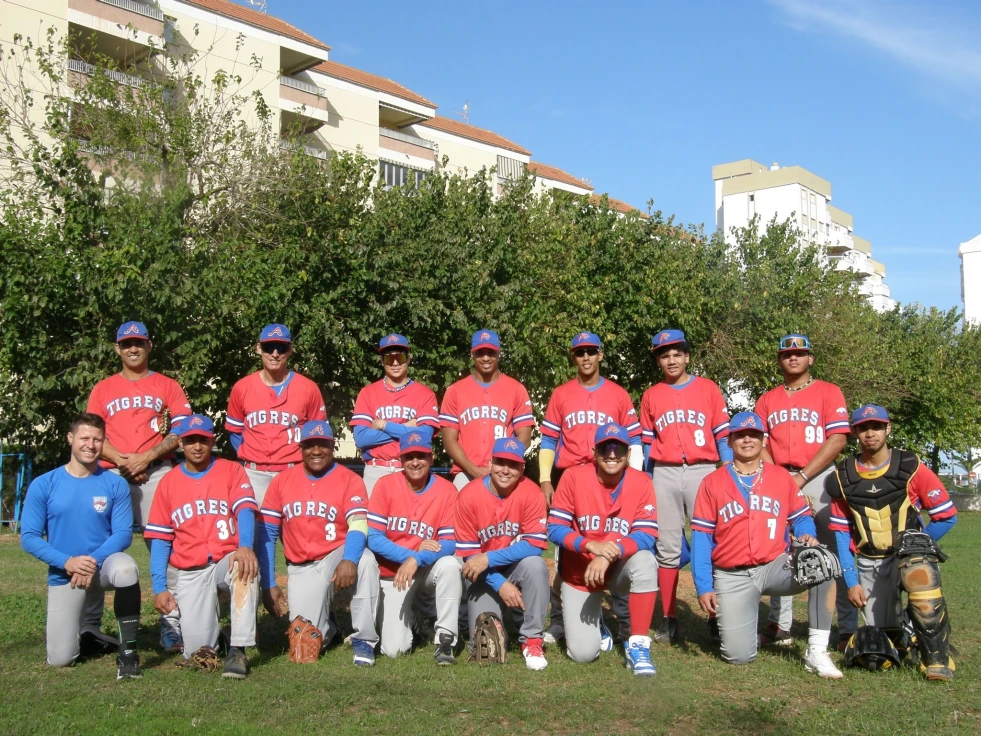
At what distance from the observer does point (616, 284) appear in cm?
2042

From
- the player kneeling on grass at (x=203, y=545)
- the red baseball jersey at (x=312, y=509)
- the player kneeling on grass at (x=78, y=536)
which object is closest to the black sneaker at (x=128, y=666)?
the player kneeling on grass at (x=78, y=536)

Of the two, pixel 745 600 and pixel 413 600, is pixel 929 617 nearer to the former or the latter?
pixel 745 600

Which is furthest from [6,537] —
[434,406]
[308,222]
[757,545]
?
[757,545]

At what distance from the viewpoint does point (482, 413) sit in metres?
7.31

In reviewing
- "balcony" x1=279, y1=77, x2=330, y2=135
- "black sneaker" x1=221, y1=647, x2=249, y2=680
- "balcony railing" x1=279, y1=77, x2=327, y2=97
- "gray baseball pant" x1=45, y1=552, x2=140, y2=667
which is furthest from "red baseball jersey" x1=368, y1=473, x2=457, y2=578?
"balcony railing" x1=279, y1=77, x2=327, y2=97

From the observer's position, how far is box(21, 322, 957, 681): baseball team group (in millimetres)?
5949

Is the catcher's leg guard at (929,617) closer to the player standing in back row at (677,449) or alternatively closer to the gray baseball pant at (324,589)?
the player standing in back row at (677,449)

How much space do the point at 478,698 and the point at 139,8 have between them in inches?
1090

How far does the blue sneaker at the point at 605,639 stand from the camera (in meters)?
6.61

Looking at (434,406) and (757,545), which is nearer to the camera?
(757,545)

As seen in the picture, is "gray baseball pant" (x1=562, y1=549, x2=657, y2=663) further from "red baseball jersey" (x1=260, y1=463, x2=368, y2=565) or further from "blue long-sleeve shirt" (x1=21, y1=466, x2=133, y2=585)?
"blue long-sleeve shirt" (x1=21, y1=466, x2=133, y2=585)

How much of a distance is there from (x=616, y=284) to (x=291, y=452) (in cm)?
1428

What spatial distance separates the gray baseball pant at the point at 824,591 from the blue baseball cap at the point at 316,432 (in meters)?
2.70

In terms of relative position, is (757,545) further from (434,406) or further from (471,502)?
(434,406)
